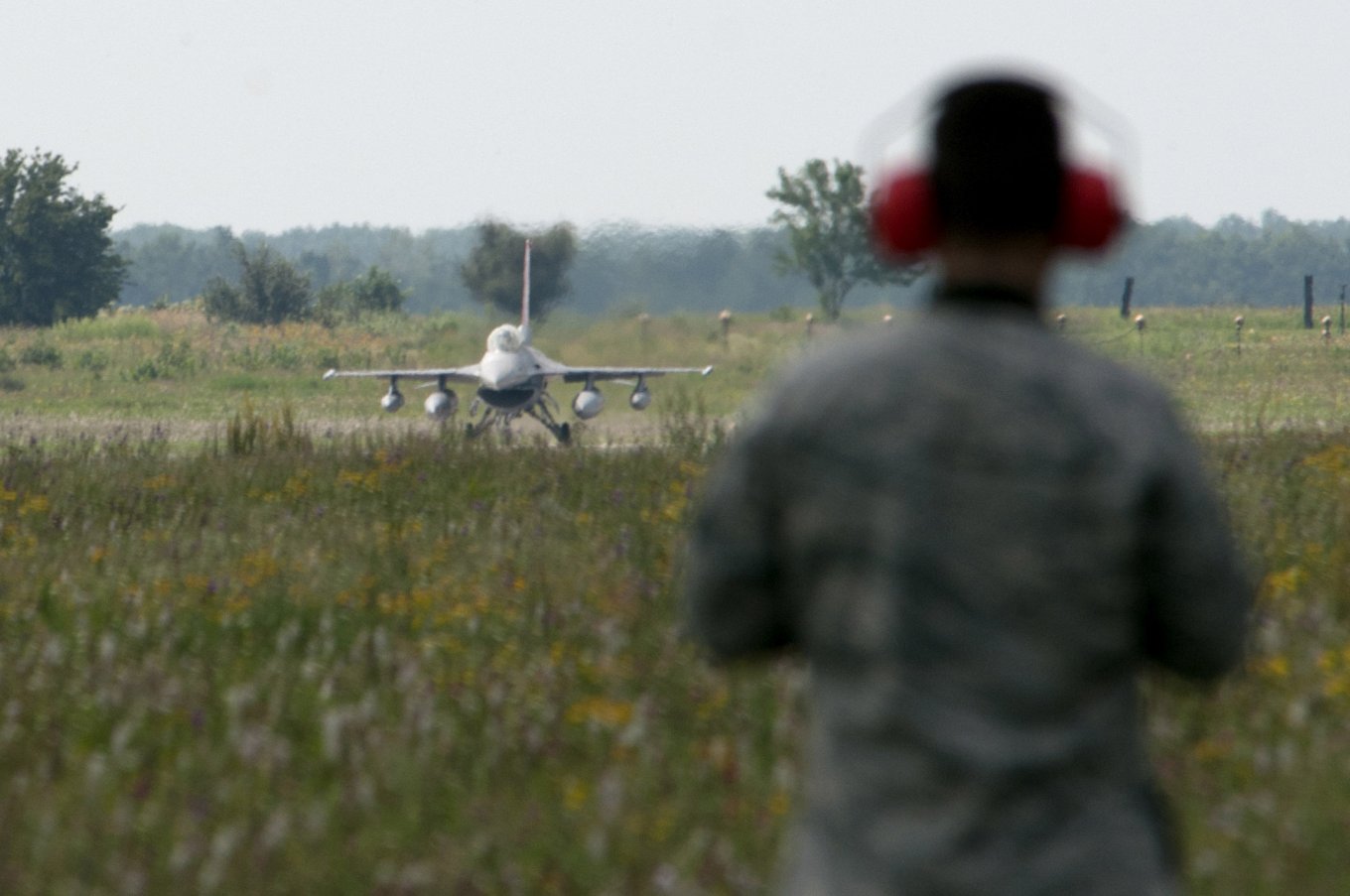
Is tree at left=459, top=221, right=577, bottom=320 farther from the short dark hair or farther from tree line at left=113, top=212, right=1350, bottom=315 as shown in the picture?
the short dark hair

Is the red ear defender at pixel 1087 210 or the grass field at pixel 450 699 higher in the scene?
the red ear defender at pixel 1087 210

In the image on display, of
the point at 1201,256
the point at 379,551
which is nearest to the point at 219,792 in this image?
the point at 379,551

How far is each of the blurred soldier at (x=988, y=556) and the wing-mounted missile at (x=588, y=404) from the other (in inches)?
1117

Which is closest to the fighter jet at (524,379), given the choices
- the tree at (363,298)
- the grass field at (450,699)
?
the grass field at (450,699)

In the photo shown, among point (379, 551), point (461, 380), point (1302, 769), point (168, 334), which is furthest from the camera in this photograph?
point (168, 334)

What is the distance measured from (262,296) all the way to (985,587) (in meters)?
67.4

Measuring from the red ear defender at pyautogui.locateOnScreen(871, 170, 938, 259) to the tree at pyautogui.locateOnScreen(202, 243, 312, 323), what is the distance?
214 ft

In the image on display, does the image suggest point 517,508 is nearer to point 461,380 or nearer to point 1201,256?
point 461,380

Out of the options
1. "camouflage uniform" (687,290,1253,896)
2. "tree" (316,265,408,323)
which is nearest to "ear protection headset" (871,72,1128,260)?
"camouflage uniform" (687,290,1253,896)

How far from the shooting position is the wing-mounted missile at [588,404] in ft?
101

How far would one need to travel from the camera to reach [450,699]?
5672 mm

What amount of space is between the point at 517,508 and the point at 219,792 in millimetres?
6007

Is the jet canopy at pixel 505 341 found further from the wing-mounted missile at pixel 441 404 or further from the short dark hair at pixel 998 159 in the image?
the short dark hair at pixel 998 159

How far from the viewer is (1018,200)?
2115mm
